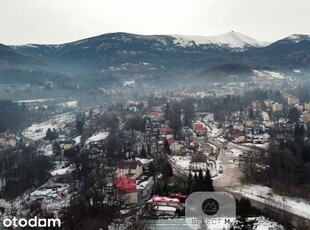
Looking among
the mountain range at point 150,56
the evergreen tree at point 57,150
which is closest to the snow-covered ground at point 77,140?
the evergreen tree at point 57,150

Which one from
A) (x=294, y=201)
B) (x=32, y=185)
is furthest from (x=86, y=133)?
(x=294, y=201)

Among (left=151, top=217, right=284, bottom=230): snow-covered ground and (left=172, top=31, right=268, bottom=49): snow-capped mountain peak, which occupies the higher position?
(left=172, top=31, right=268, bottom=49): snow-capped mountain peak

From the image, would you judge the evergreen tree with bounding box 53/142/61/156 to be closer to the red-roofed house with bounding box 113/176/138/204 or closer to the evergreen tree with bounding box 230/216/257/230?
the red-roofed house with bounding box 113/176/138/204

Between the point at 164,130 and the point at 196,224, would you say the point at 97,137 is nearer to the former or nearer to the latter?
the point at 164,130

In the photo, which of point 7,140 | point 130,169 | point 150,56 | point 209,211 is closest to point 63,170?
point 130,169

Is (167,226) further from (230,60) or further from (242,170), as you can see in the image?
(230,60)

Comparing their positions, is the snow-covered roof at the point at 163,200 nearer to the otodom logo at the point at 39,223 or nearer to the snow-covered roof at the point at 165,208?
the snow-covered roof at the point at 165,208

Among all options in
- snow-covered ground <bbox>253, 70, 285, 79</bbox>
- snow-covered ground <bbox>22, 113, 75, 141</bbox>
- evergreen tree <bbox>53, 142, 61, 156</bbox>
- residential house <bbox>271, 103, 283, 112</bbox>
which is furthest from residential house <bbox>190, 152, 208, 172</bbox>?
snow-covered ground <bbox>253, 70, 285, 79</bbox>
